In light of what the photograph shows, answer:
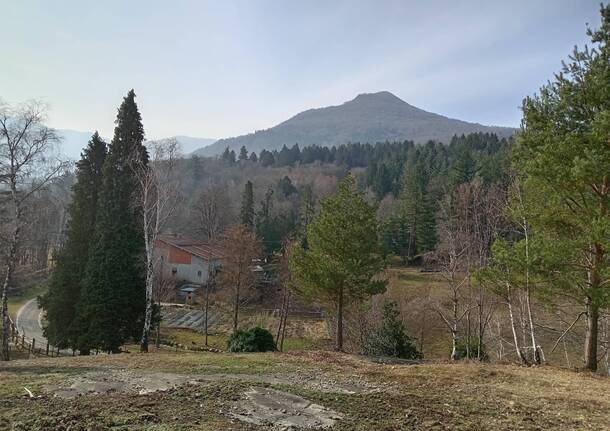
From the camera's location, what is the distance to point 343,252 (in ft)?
54.7

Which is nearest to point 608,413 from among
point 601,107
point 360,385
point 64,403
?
point 360,385

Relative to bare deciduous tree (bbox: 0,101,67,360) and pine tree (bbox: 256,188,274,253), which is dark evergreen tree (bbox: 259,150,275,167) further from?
bare deciduous tree (bbox: 0,101,67,360)

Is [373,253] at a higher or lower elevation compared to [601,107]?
lower

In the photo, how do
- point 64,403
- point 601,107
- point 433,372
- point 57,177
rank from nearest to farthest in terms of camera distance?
1. point 64,403
2. point 601,107
3. point 433,372
4. point 57,177

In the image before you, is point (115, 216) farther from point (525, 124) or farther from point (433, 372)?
point (525, 124)

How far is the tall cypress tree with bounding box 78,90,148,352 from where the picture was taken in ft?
69.4

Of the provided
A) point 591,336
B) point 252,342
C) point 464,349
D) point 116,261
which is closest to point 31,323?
point 116,261

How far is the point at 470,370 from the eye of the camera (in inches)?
451

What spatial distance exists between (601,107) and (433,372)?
7.96m

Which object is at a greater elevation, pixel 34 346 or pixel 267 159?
pixel 267 159

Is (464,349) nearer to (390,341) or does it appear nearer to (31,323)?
(390,341)

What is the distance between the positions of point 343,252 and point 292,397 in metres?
8.77

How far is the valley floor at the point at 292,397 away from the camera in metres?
6.92

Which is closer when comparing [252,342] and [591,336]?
[591,336]
